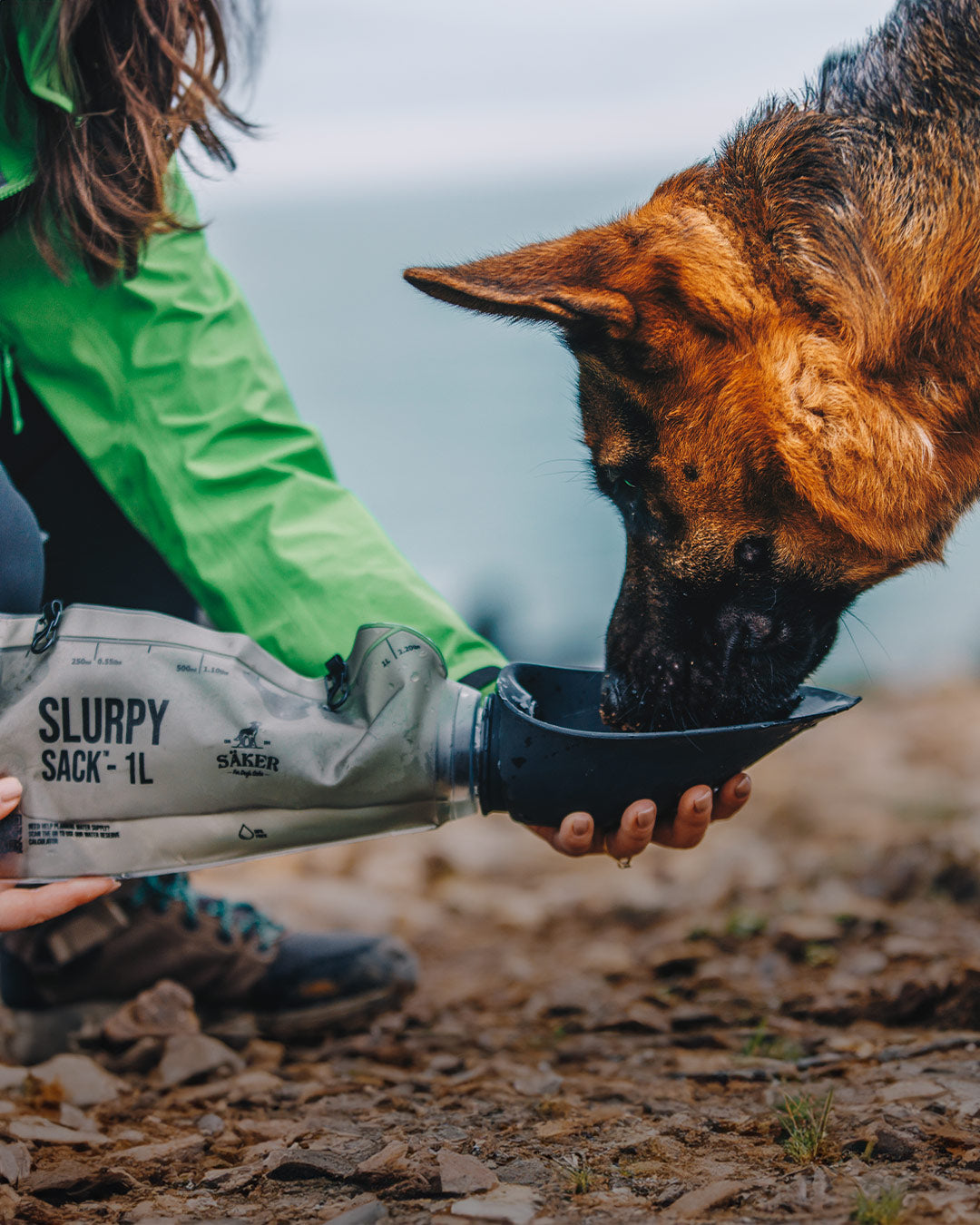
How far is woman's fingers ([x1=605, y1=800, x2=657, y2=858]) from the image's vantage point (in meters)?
1.80

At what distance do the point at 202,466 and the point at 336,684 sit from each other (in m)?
0.61

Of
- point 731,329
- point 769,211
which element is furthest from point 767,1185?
point 769,211

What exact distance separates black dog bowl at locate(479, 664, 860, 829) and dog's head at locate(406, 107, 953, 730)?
267 millimetres

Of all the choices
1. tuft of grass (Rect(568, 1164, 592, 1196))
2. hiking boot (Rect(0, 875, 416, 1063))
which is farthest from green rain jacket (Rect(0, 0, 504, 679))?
tuft of grass (Rect(568, 1164, 592, 1196))

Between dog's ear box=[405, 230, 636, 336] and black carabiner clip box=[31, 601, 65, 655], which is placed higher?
dog's ear box=[405, 230, 636, 336]

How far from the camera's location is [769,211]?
2.04 m

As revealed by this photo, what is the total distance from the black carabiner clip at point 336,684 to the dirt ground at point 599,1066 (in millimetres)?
693

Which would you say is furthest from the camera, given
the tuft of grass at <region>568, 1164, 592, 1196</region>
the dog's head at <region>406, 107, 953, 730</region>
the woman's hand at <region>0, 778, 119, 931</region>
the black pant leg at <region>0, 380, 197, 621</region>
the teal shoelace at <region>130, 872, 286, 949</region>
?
the teal shoelace at <region>130, 872, 286, 949</region>

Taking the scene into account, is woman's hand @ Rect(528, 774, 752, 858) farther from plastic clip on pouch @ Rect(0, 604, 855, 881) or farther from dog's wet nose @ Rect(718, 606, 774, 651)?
dog's wet nose @ Rect(718, 606, 774, 651)

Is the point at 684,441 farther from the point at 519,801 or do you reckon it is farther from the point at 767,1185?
the point at 767,1185

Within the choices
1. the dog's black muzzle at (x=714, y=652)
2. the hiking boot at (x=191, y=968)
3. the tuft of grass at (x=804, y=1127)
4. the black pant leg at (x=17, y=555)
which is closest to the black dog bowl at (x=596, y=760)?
the dog's black muzzle at (x=714, y=652)

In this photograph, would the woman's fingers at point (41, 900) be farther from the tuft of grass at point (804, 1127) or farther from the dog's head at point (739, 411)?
the tuft of grass at point (804, 1127)

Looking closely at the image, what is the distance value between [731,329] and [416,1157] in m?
1.48

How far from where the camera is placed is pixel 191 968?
2482 mm
